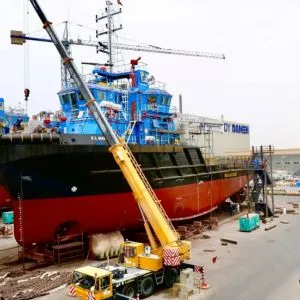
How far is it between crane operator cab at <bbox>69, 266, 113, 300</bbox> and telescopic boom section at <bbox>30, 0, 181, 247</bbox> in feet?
6.72

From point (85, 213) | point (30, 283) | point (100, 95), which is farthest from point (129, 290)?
point (100, 95)

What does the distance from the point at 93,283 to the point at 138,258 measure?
5.59ft

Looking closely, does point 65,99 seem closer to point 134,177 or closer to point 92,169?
point 92,169

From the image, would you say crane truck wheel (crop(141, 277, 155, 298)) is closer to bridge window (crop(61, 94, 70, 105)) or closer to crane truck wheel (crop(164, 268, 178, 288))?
crane truck wheel (crop(164, 268, 178, 288))

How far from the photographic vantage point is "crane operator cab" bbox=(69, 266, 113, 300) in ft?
26.5

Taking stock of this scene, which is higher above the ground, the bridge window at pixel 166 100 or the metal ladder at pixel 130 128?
the bridge window at pixel 166 100

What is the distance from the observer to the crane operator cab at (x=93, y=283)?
318 inches

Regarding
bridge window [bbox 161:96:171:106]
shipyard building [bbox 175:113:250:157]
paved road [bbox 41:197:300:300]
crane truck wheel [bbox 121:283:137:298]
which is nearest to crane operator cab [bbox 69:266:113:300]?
crane truck wheel [bbox 121:283:137:298]

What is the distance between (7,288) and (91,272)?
10.4 ft

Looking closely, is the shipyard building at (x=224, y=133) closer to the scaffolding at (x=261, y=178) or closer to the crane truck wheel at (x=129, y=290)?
the scaffolding at (x=261, y=178)

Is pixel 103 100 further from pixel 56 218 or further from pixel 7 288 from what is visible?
pixel 7 288

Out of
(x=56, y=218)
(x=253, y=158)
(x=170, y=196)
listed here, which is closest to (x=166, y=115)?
(x=170, y=196)

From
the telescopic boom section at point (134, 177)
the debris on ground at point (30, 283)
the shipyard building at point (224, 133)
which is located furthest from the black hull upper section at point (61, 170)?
the shipyard building at point (224, 133)

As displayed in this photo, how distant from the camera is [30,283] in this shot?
413 inches
